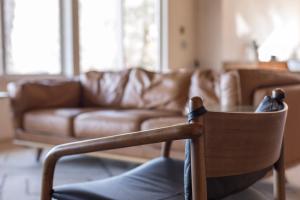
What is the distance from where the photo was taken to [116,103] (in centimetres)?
368

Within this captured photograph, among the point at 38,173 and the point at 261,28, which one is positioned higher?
the point at 261,28

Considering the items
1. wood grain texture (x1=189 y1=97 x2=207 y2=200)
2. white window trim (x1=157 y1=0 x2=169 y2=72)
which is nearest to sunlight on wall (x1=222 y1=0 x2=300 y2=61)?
white window trim (x1=157 y1=0 x2=169 y2=72)

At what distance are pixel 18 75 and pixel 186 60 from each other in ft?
8.82

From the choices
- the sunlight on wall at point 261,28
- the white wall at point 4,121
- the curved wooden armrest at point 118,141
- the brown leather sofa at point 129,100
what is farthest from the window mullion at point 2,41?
the curved wooden armrest at point 118,141

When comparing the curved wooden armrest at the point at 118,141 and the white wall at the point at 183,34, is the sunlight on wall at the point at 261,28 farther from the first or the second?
the curved wooden armrest at the point at 118,141

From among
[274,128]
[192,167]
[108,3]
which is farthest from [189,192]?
[108,3]

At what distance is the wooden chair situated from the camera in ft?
3.02

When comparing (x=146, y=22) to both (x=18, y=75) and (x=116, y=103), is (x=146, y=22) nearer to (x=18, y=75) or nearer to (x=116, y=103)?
(x=18, y=75)

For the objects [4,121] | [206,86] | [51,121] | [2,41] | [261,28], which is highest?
[261,28]

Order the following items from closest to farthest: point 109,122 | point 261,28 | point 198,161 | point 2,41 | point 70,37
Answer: point 198,161, point 109,122, point 2,41, point 70,37, point 261,28

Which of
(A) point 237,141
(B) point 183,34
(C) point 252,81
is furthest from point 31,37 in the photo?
(A) point 237,141

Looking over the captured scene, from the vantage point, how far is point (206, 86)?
3.13m

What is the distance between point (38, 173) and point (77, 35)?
2372 mm

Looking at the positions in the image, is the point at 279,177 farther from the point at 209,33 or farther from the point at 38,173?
the point at 209,33
